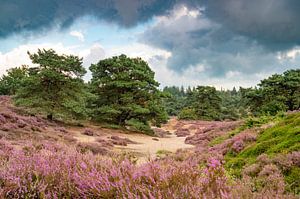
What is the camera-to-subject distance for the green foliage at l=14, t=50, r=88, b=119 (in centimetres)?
2230

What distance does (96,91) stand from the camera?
2830cm

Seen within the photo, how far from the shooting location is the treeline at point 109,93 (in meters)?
22.8

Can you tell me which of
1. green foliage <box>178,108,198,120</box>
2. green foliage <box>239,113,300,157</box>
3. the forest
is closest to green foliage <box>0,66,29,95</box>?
the forest

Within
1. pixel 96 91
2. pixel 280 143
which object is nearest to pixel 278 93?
pixel 96 91

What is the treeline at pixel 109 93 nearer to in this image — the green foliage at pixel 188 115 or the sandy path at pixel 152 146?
the sandy path at pixel 152 146

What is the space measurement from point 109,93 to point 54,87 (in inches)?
223

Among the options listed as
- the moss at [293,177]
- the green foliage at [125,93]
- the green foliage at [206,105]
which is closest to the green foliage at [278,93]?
the green foliage at [125,93]

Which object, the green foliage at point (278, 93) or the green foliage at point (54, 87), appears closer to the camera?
the green foliage at point (54, 87)

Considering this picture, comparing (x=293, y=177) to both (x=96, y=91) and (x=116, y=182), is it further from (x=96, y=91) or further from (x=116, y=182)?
(x=96, y=91)

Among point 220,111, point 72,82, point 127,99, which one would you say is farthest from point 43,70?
point 220,111

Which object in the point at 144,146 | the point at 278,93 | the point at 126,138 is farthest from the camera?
the point at 278,93

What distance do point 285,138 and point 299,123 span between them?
3.11 feet

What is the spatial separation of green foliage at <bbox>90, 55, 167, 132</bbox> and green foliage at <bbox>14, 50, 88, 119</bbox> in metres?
3.30

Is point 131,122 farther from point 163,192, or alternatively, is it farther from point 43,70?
point 163,192
